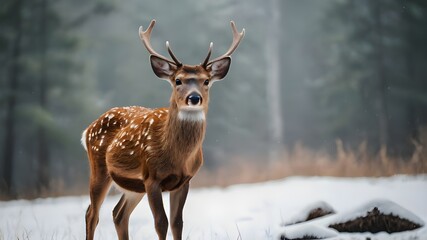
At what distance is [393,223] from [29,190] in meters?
5.53

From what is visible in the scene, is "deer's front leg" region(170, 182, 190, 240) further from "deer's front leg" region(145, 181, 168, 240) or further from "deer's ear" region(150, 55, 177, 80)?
"deer's ear" region(150, 55, 177, 80)

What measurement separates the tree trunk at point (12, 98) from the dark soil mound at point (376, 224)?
548cm

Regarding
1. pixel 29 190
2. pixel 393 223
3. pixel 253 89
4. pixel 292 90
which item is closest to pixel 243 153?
pixel 253 89

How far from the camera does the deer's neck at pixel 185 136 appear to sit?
284 centimetres

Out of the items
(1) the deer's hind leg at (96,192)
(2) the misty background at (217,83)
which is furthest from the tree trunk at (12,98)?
(1) the deer's hind leg at (96,192)

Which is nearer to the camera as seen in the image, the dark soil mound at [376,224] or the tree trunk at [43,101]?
the dark soil mound at [376,224]

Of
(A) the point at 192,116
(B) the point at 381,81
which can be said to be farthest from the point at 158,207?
(B) the point at 381,81

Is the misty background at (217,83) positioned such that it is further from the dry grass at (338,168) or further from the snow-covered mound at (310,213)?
the snow-covered mound at (310,213)

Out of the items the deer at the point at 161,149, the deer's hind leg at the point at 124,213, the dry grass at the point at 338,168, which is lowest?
the dry grass at the point at 338,168

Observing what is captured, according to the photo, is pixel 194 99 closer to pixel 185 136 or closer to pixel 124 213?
pixel 185 136

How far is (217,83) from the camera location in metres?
9.56

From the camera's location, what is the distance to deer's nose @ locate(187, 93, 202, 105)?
270 centimetres

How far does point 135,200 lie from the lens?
336 cm

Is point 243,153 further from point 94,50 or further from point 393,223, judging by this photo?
point 393,223
